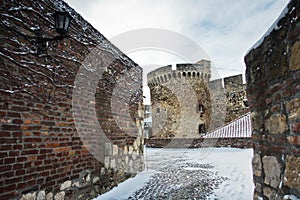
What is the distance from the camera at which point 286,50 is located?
1619mm

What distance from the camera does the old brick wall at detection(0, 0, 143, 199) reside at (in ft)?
7.64

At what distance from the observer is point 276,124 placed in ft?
5.88

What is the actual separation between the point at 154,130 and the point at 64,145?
1693cm

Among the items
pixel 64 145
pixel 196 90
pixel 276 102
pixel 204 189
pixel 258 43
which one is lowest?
pixel 204 189

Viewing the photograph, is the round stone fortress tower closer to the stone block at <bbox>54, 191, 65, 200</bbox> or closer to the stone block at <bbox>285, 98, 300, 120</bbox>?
the stone block at <bbox>54, 191, 65, 200</bbox>

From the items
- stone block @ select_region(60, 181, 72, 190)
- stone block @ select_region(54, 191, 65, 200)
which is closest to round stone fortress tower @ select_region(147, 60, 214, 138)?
stone block @ select_region(60, 181, 72, 190)

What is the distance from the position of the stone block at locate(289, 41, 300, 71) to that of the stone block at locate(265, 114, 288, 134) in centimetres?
37

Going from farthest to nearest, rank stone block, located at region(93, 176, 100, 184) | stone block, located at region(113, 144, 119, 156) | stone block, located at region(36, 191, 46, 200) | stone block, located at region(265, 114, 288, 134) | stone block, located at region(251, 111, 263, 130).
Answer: stone block, located at region(113, 144, 119, 156)
stone block, located at region(93, 176, 100, 184)
stone block, located at region(36, 191, 46, 200)
stone block, located at region(251, 111, 263, 130)
stone block, located at region(265, 114, 288, 134)

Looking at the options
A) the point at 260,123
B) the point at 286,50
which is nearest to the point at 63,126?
the point at 260,123

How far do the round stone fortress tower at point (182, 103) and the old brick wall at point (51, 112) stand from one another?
47.2 ft

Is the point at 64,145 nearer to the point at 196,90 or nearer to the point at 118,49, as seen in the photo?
the point at 118,49

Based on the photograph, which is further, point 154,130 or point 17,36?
point 154,130

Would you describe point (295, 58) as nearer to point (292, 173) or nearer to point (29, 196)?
point (292, 173)

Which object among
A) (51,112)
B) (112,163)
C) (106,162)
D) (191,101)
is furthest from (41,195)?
(191,101)
